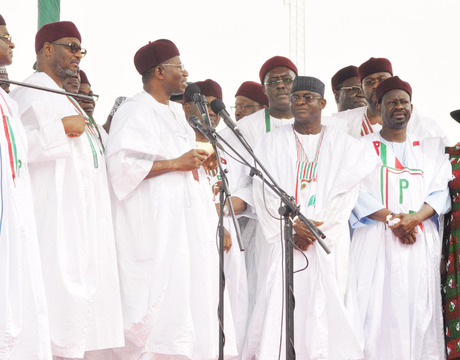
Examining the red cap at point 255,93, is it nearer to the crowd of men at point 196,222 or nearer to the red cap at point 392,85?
the crowd of men at point 196,222

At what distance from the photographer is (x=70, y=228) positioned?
4711 millimetres

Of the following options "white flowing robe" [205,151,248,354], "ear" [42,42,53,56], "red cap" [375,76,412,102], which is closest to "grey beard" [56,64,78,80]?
"ear" [42,42,53,56]

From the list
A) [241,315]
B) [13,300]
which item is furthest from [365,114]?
[13,300]

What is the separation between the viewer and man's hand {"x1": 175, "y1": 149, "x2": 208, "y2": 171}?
5020 millimetres

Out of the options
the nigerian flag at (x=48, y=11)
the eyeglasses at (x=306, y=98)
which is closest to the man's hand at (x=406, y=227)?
the eyeglasses at (x=306, y=98)

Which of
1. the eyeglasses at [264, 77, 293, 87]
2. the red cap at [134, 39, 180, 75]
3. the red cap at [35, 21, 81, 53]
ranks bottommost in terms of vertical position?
the eyeglasses at [264, 77, 293, 87]

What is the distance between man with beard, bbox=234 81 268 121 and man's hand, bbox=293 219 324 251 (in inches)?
83.3

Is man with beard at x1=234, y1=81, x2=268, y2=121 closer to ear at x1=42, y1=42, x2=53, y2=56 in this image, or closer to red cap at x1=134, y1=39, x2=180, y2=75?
red cap at x1=134, y1=39, x2=180, y2=75

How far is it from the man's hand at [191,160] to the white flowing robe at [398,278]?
5.38 feet

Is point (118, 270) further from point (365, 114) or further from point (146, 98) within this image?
point (365, 114)

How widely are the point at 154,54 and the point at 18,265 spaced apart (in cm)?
207

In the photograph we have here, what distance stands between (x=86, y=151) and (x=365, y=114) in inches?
116

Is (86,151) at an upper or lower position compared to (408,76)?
lower

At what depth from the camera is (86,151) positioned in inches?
195
